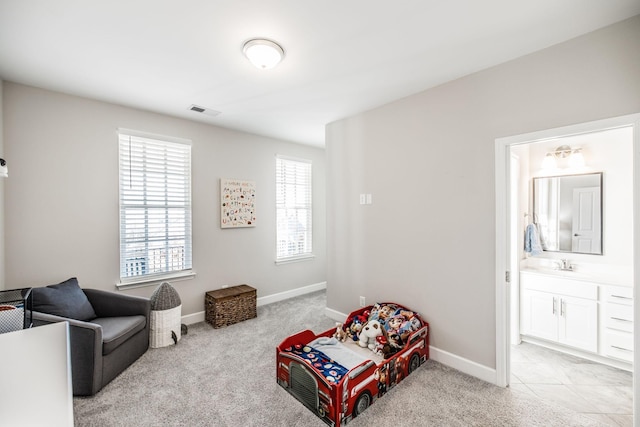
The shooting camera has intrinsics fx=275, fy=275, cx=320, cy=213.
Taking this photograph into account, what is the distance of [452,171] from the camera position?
254 cm

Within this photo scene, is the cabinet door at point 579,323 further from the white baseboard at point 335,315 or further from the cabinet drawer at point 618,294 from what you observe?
the white baseboard at point 335,315

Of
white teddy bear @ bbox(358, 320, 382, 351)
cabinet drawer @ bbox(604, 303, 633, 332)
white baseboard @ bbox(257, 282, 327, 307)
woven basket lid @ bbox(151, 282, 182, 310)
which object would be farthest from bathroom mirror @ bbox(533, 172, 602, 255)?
woven basket lid @ bbox(151, 282, 182, 310)

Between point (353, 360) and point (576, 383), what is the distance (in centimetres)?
189

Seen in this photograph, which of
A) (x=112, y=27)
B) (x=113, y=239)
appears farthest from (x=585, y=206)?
(x=113, y=239)

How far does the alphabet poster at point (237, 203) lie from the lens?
3.87 metres

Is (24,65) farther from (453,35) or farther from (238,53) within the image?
(453,35)

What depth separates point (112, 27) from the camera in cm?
180

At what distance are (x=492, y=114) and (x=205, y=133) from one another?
333 centimetres

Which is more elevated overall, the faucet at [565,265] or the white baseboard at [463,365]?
the faucet at [565,265]

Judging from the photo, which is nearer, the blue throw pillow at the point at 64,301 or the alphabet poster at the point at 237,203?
the blue throw pillow at the point at 64,301

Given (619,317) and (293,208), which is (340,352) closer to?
(619,317)

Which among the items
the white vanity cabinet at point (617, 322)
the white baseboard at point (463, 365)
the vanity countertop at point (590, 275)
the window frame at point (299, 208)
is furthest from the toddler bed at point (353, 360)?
the window frame at point (299, 208)

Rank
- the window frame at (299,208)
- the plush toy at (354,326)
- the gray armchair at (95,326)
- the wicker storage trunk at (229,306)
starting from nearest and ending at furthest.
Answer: the gray armchair at (95,326), the plush toy at (354,326), the wicker storage trunk at (229,306), the window frame at (299,208)

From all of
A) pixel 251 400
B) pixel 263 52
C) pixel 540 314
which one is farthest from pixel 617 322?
pixel 263 52
